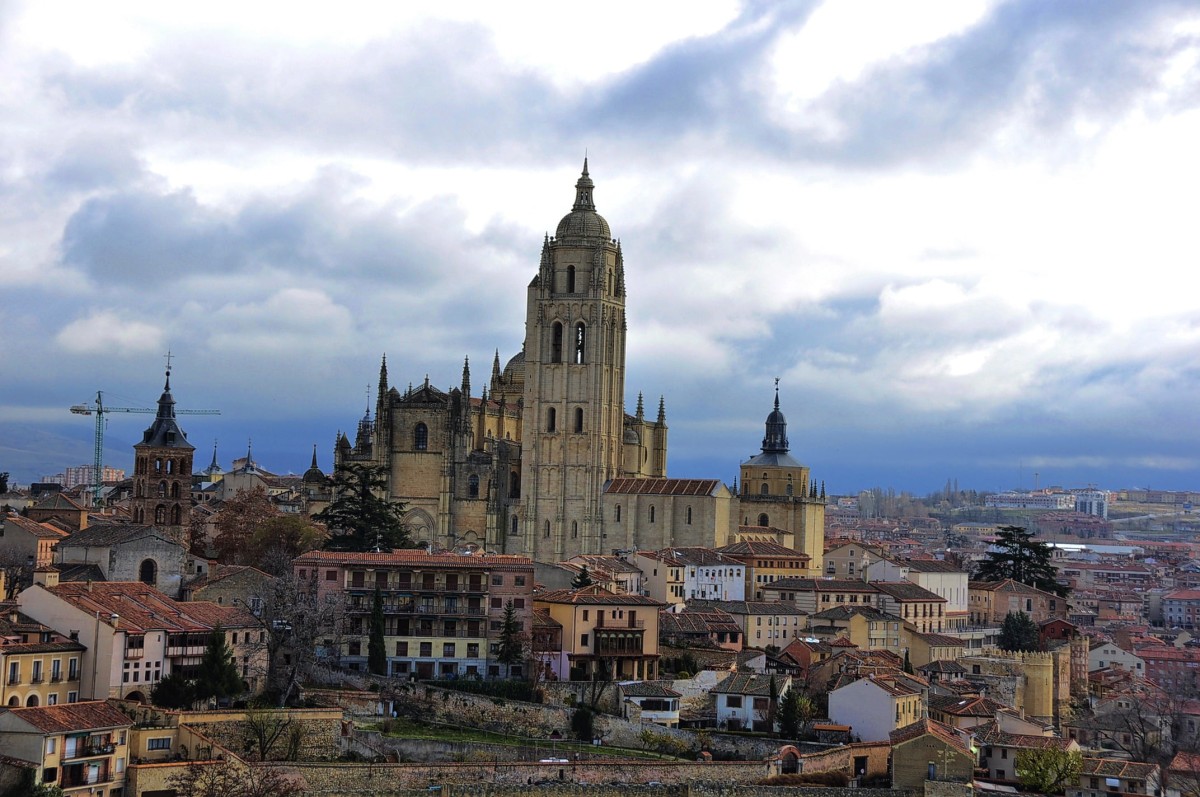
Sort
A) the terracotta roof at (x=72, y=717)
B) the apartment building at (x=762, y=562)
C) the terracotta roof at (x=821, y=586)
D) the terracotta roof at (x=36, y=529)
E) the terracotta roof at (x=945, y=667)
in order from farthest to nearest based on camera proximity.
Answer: the apartment building at (x=762, y=562), the terracotta roof at (x=821, y=586), the terracotta roof at (x=945, y=667), the terracotta roof at (x=36, y=529), the terracotta roof at (x=72, y=717)

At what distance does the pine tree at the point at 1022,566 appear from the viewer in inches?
3652

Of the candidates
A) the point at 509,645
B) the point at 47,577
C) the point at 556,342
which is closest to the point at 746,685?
the point at 509,645

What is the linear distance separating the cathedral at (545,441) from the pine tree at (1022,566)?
30.7 feet

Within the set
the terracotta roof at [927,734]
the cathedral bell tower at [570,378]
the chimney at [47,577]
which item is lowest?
the terracotta roof at [927,734]

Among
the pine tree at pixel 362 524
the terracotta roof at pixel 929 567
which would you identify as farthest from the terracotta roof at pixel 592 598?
the terracotta roof at pixel 929 567

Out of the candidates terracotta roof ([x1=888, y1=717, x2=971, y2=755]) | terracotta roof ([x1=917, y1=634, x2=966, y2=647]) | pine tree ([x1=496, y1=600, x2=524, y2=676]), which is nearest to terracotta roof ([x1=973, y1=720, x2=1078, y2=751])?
terracotta roof ([x1=888, y1=717, x2=971, y2=755])

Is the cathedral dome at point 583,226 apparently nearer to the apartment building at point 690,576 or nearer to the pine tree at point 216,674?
the apartment building at point 690,576

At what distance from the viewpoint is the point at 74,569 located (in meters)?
60.3

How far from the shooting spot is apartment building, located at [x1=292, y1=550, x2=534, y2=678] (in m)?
58.5

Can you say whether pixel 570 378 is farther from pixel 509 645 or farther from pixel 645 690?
pixel 645 690

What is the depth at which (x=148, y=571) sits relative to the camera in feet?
205

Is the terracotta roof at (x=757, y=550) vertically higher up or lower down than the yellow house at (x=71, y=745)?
higher up

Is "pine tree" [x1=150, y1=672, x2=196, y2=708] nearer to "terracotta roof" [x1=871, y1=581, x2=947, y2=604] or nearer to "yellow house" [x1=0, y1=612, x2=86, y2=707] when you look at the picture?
"yellow house" [x1=0, y1=612, x2=86, y2=707]

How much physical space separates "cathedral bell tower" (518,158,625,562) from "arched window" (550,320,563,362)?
5 cm
